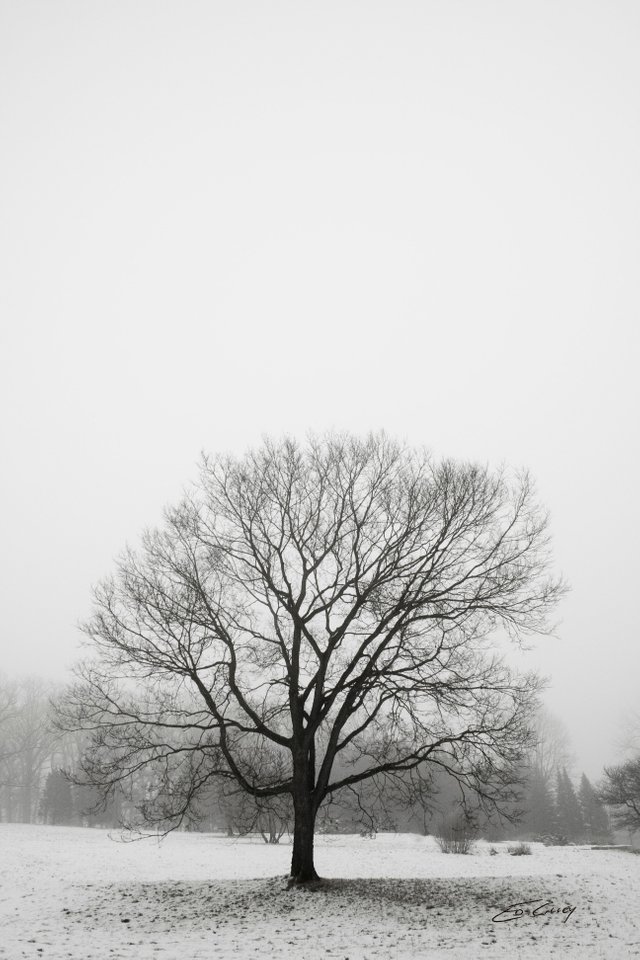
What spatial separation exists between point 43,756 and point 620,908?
243 ft

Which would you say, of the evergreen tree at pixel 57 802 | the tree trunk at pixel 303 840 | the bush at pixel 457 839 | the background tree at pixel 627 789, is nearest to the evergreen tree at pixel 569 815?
the background tree at pixel 627 789

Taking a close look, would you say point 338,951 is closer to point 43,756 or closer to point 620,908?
point 620,908

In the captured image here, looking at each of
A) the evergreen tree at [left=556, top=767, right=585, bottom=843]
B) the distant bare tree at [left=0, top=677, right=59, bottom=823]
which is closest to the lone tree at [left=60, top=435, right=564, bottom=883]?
the distant bare tree at [left=0, top=677, right=59, bottom=823]

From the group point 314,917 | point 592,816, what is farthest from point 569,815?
point 314,917

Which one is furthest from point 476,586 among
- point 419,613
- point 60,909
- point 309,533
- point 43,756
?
point 43,756

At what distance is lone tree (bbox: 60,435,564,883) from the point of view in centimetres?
1388

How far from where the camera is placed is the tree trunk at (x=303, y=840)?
45.2 feet
